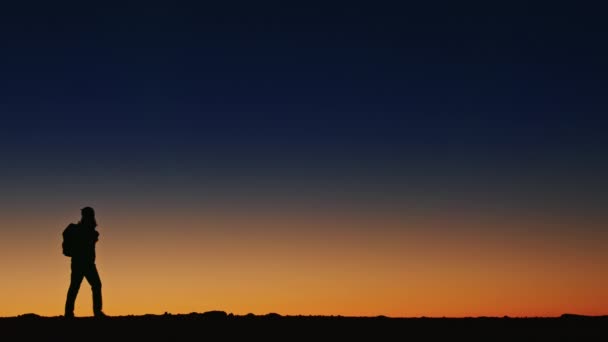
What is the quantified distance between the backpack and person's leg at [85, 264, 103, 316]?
23.7 inches

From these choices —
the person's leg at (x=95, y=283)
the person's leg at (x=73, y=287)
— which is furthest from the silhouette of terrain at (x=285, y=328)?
the person's leg at (x=95, y=283)

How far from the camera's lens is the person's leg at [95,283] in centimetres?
1955

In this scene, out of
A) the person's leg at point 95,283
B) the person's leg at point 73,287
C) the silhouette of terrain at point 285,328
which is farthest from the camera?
the person's leg at point 95,283

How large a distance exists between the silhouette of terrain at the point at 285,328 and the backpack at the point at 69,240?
7.58 ft

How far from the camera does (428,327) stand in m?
17.0

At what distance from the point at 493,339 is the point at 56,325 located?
324 inches

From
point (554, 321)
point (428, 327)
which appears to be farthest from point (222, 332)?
point (554, 321)

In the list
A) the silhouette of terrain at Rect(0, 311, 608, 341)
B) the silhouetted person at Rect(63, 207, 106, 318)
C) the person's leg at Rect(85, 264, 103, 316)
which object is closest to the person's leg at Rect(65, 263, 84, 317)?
the silhouetted person at Rect(63, 207, 106, 318)

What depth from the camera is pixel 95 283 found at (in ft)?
65.0

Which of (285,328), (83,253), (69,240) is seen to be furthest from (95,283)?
(285,328)

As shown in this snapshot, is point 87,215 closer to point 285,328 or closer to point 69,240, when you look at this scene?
point 69,240

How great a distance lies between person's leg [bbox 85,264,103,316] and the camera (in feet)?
64.1

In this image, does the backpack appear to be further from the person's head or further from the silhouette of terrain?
the silhouette of terrain

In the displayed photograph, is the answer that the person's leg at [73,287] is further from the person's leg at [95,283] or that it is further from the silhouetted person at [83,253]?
the person's leg at [95,283]
